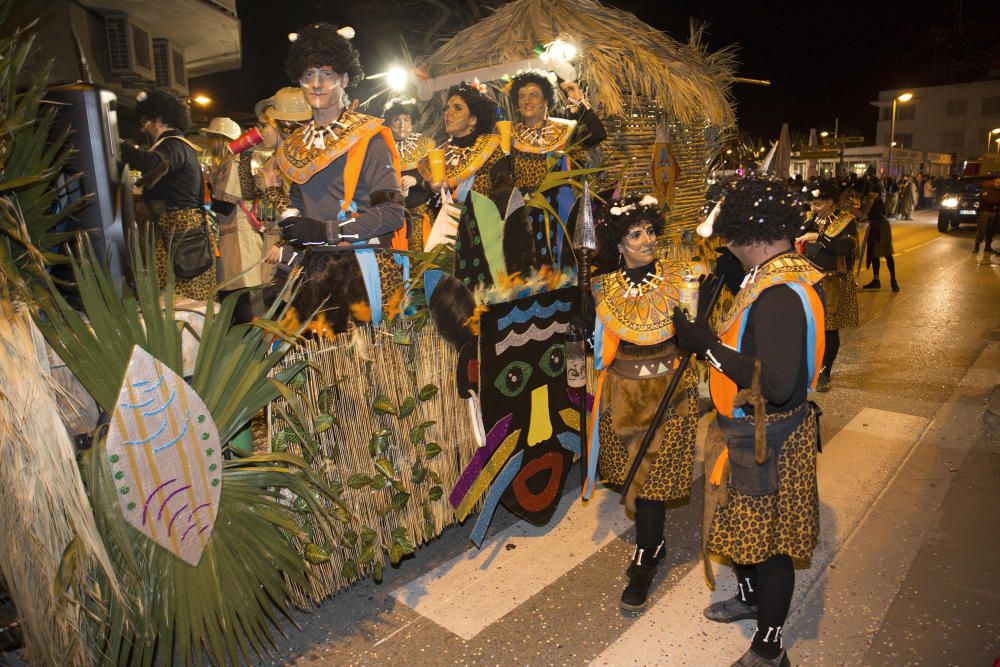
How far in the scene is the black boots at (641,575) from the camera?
3053mm

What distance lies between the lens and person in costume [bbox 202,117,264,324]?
19.9ft

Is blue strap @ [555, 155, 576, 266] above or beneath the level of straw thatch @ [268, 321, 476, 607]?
above

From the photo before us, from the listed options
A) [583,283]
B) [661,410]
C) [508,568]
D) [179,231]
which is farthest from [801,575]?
[179,231]

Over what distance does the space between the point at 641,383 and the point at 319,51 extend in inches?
83.8

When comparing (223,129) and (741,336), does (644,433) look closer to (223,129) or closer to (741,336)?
(741,336)

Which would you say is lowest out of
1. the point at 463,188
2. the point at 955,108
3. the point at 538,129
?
the point at 463,188

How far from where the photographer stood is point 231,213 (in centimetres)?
671

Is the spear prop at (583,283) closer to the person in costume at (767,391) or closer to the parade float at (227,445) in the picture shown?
the parade float at (227,445)

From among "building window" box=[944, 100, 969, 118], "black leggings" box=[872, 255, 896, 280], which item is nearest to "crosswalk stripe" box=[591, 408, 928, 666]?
"black leggings" box=[872, 255, 896, 280]

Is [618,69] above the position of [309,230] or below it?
above

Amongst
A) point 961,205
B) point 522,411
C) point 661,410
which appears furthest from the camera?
point 961,205

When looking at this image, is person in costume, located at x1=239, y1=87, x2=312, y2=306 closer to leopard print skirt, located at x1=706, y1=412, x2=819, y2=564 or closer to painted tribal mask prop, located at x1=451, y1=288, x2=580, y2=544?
painted tribal mask prop, located at x1=451, y1=288, x2=580, y2=544

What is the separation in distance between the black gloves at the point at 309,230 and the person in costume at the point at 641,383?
128 cm

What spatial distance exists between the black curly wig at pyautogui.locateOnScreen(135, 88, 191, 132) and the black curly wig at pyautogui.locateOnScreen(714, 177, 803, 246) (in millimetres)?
4282
